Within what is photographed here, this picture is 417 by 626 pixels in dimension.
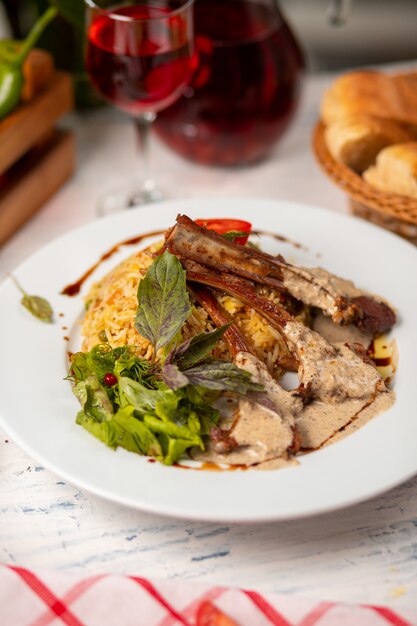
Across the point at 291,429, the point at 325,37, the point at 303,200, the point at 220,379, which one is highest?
the point at 220,379

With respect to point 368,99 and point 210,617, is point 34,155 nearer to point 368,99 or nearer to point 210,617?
point 368,99

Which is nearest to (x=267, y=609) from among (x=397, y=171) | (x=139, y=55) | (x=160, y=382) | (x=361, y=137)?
(x=160, y=382)

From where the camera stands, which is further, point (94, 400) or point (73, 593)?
point (94, 400)

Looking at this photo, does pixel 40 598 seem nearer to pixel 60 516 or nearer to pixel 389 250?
pixel 60 516

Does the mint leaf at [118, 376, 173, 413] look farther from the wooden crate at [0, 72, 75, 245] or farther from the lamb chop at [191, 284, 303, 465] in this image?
the wooden crate at [0, 72, 75, 245]

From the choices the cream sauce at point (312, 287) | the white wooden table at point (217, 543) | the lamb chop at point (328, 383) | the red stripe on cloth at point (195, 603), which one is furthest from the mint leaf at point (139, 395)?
the cream sauce at point (312, 287)

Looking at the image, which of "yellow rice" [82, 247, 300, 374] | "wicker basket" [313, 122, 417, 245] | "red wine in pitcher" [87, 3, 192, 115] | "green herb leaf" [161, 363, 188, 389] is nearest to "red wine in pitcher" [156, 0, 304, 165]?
"red wine in pitcher" [87, 3, 192, 115]

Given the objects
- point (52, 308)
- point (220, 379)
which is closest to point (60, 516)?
point (220, 379)

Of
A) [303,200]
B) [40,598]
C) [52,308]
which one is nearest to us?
[40,598]
